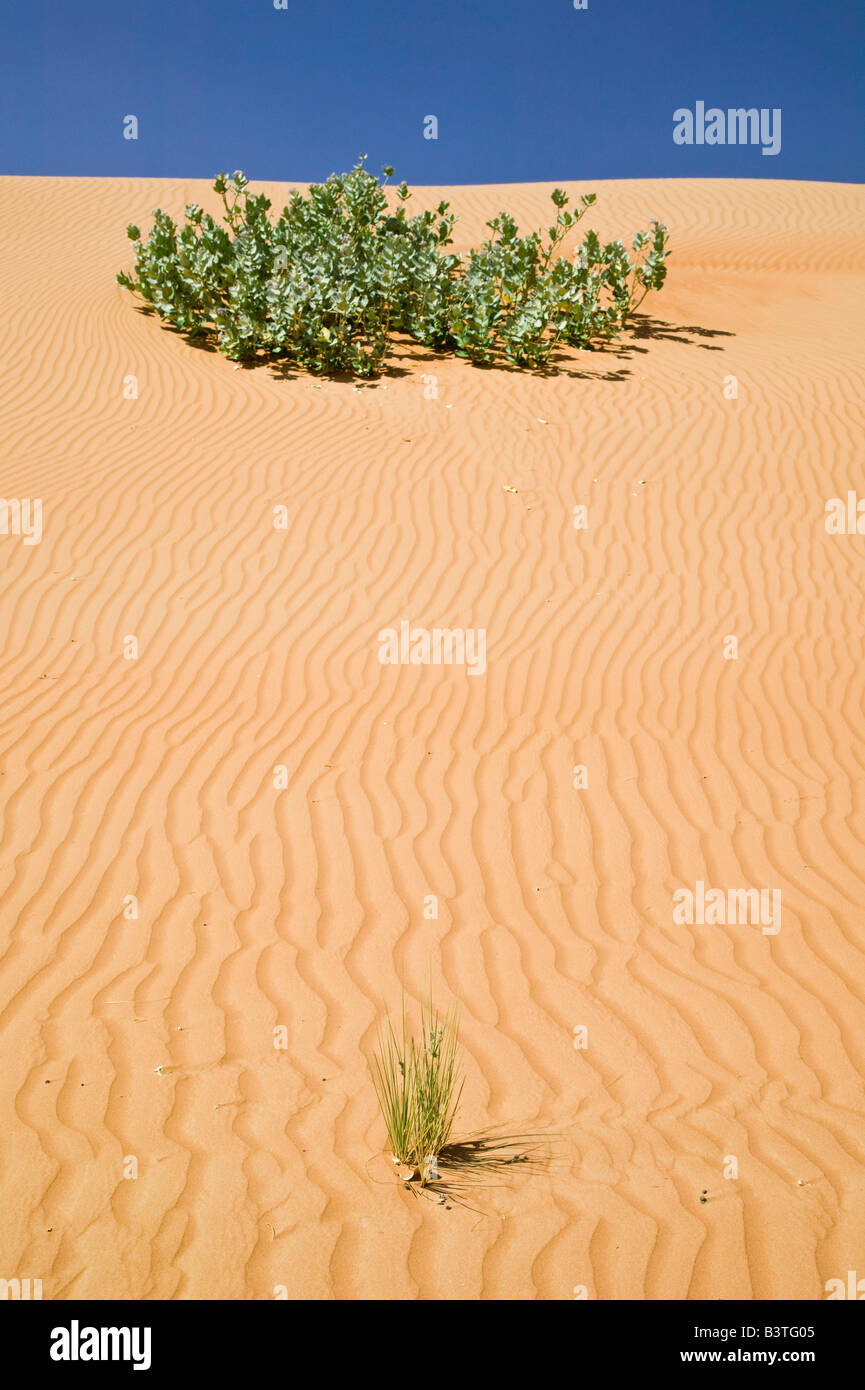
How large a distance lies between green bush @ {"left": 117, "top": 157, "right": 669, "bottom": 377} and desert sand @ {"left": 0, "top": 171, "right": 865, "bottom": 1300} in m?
0.70

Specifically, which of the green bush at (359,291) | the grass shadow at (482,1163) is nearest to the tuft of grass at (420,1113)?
the grass shadow at (482,1163)

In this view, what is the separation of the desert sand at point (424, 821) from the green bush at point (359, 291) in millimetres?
702

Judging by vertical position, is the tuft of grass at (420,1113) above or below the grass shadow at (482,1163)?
above

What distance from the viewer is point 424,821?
18.7 feet

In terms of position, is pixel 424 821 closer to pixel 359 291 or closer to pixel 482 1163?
pixel 482 1163

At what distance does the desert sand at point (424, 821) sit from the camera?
3.13 metres

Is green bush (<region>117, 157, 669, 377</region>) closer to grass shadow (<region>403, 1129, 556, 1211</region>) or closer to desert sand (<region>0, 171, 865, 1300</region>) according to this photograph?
desert sand (<region>0, 171, 865, 1300</region>)

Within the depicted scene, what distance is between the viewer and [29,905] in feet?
15.6

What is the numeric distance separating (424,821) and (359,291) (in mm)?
10273

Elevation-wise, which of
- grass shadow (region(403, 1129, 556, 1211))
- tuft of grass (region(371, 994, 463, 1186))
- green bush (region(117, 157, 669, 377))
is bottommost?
grass shadow (region(403, 1129, 556, 1211))

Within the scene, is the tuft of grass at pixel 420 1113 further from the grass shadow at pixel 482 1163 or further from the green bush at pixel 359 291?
the green bush at pixel 359 291

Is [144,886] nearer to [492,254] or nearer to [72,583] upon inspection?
[72,583]

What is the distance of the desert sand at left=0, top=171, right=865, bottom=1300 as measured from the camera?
3.13 metres

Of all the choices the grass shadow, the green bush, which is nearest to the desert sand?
the grass shadow
